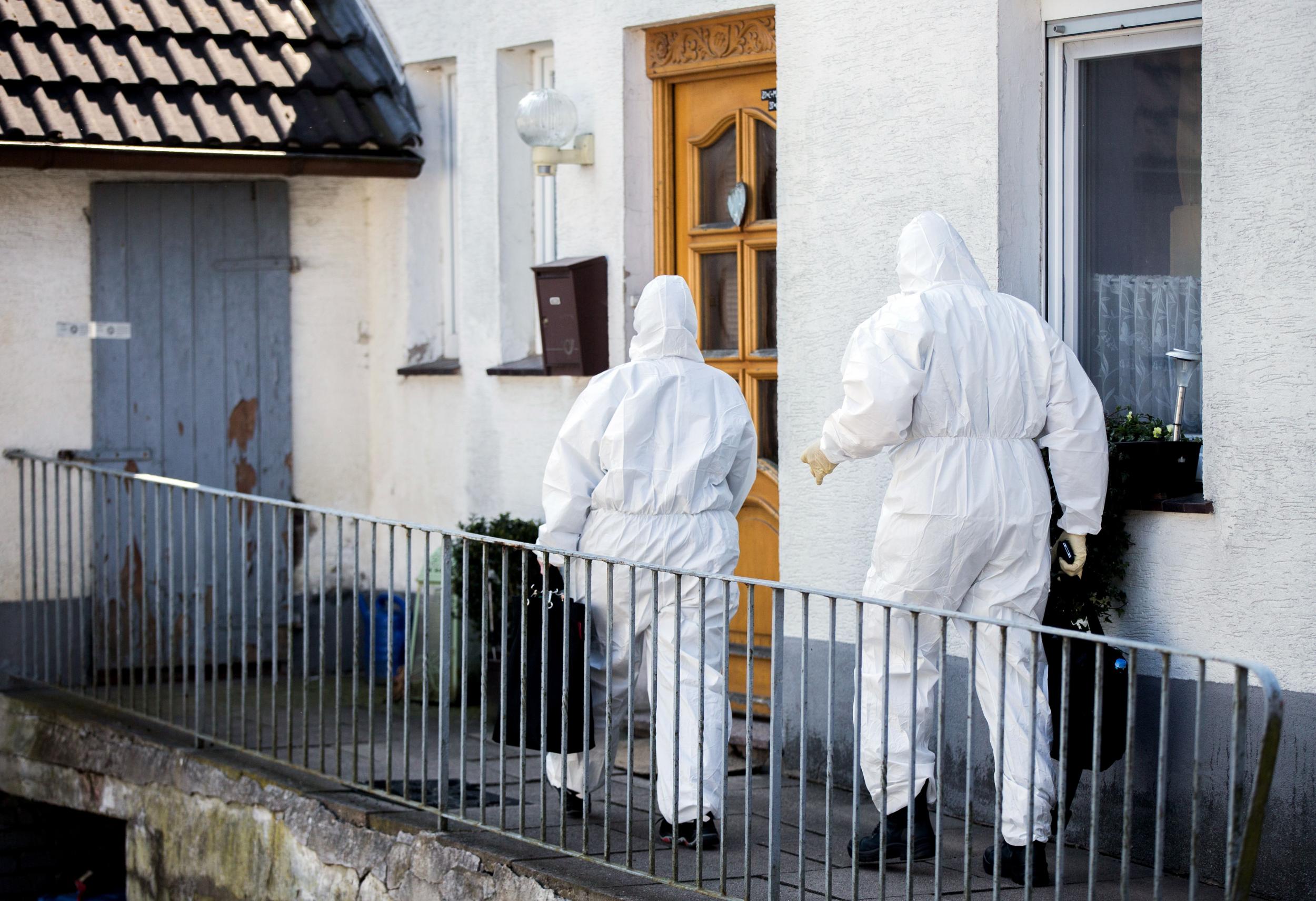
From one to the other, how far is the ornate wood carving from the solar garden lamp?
2.21m

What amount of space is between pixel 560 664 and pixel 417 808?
2.90 ft

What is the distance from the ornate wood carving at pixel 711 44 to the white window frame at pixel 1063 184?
1353 mm

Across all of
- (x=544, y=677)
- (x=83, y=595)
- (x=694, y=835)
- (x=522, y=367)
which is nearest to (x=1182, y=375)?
(x=694, y=835)

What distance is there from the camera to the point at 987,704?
493 centimetres

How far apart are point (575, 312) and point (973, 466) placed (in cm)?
294

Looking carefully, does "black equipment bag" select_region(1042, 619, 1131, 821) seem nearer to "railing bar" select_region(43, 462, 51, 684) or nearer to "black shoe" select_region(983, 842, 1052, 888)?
"black shoe" select_region(983, 842, 1052, 888)

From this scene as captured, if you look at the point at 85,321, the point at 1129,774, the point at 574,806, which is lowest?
the point at 574,806

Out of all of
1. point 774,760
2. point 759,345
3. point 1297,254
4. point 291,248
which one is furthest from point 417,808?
point 291,248

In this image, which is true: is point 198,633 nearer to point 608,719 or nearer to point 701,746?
point 608,719

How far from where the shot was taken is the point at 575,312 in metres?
7.43

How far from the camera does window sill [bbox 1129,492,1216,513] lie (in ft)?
16.4

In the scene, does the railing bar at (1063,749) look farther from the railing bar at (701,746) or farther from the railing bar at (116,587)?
the railing bar at (116,587)

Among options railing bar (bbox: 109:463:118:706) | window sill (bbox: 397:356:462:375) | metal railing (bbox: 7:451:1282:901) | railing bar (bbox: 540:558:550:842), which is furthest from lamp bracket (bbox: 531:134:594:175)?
railing bar (bbox: 540:558:550:842)

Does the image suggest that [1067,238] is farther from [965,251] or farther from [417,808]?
[417,808]
